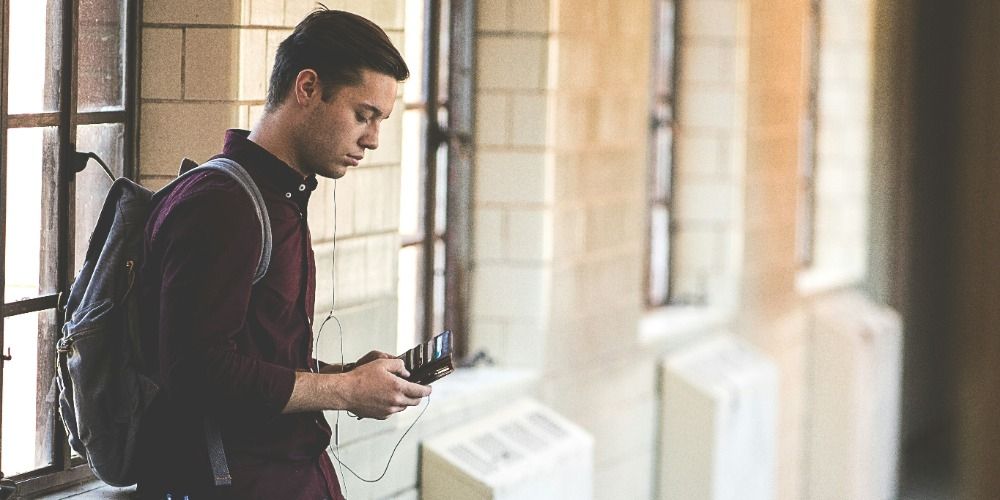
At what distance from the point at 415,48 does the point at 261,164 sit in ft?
6.70

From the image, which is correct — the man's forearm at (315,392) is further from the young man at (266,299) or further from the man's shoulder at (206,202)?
the man's shoulder at (206,202)

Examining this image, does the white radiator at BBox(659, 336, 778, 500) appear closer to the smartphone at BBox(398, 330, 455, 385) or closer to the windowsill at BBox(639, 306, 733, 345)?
the windowsill at BBox(639, 306, 733, 345)

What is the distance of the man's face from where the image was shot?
1.87m

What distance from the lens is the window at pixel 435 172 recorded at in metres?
3.87

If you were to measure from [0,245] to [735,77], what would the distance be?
3924mm

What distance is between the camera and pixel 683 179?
5.80 meters

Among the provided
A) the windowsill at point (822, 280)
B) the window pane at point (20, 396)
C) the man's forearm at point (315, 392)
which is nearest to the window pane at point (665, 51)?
the windowsill at point (822, 280)

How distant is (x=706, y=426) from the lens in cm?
511

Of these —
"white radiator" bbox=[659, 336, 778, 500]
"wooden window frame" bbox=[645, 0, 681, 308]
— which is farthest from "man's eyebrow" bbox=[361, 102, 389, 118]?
"wooden window frame" bbox=[645, 0, 681, 308]

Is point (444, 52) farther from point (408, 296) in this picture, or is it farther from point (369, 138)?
point (369, 138)

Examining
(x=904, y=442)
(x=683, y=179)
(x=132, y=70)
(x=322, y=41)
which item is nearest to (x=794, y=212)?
(x=683, y=179)

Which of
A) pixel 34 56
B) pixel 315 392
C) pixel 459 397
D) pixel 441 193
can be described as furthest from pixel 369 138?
pixel 441 193

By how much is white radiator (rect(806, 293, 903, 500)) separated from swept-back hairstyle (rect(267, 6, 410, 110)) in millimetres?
5250

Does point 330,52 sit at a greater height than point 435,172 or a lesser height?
greater
